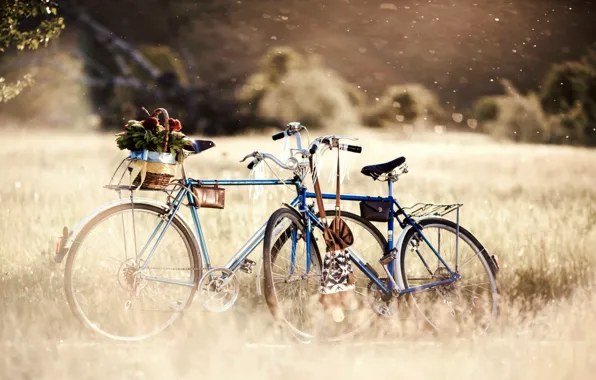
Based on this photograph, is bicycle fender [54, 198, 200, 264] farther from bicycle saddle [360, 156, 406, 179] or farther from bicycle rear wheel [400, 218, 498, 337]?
bicycle rear wheel [400, 218, 498, 337]

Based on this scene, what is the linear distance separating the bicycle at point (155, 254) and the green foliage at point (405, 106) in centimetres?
750

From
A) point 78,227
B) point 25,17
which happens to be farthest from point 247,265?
point 25,17

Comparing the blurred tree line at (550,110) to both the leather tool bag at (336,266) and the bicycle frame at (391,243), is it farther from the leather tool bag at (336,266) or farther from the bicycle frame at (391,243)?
the leather tool bag at (336,266)

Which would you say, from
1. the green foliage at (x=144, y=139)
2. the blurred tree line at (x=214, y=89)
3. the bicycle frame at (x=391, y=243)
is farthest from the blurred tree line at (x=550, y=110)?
the green foliage at (x=144, y=139)

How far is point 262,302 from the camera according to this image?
5.08m

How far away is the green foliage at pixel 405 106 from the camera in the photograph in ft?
38.8

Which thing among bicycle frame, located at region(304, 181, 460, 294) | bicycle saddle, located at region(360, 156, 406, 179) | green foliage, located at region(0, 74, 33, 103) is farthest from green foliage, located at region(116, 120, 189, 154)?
green foliage, located at region(0, 74, 33, 103)

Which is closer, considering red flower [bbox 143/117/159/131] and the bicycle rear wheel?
red flower [bbox 143/117/159/131]

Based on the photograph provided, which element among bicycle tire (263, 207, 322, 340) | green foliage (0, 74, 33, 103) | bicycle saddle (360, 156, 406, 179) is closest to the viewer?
bicycle tire (263, 207, 322, 340)

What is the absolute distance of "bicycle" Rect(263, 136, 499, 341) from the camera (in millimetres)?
4359

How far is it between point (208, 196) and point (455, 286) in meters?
1.54

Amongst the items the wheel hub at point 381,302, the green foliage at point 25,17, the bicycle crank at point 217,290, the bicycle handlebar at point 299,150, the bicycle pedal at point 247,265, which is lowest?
the wheel hub at point 381,302

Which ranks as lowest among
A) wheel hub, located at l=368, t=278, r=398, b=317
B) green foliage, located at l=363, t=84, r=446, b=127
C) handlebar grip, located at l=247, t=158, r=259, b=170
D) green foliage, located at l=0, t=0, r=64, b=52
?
wheel hub, located at l=368, t=278, r=398, b=317

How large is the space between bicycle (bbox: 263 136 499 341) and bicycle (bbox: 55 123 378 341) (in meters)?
0.14
